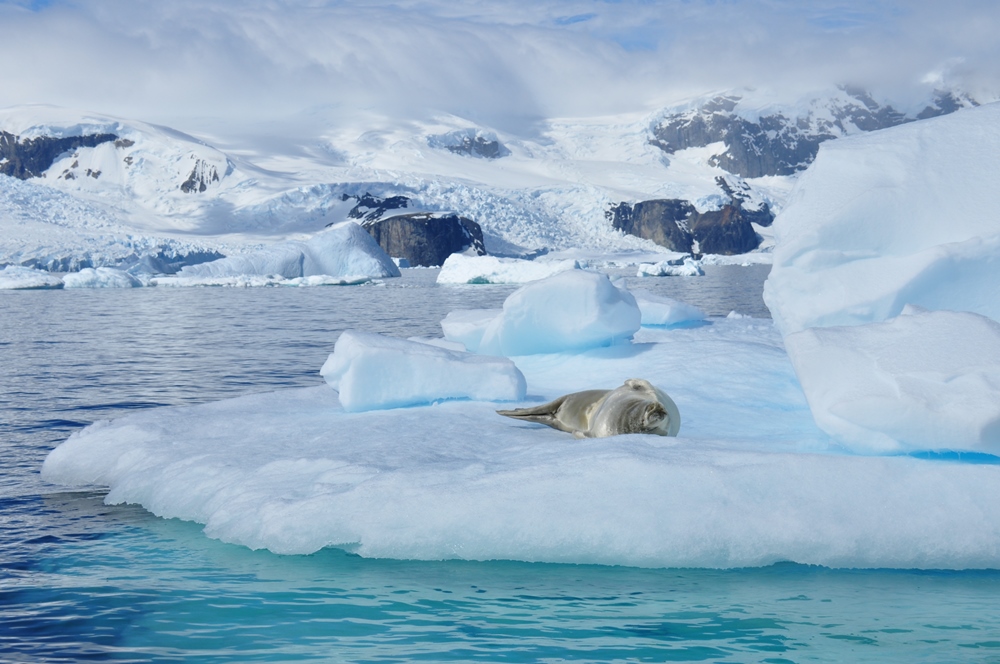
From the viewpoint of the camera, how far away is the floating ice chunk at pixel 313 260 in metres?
38.8

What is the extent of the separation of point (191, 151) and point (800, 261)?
86.4m

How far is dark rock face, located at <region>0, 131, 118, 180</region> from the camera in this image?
9575cm

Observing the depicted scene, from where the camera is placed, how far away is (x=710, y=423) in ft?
18.8

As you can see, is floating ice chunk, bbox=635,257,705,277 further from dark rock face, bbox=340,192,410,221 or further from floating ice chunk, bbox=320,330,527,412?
floating ice chunk, bbox=320,330,527,412

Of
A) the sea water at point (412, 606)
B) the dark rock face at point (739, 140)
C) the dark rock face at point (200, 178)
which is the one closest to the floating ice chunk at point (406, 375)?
the sea water at point (412, 606)

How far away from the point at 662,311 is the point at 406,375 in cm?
666

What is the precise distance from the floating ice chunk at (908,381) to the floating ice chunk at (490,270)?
3075 cm

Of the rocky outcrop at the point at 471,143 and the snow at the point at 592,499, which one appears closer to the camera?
the snow at the point at 592,499

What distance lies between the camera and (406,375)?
21.9 ft

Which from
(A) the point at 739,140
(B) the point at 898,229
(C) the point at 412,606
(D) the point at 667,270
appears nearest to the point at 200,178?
(D) the point at 667,270

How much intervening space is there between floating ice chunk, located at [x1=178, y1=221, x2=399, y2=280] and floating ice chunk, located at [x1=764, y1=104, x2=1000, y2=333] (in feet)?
108

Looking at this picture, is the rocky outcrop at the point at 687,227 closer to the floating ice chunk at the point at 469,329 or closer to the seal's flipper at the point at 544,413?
the floating ice chunk at the point at 469,329

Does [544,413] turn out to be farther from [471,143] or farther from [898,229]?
[471,143]

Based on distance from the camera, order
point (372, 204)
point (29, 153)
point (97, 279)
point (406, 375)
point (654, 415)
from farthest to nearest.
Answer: point (29, 153), point (372, 204), point (97, 279), point (406, 375), point (654, 415)
